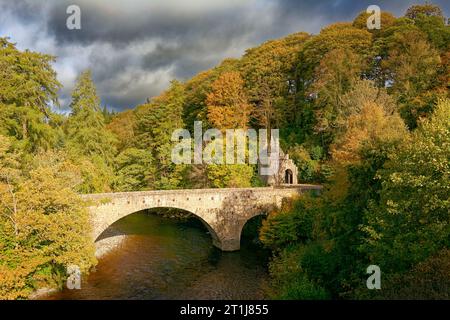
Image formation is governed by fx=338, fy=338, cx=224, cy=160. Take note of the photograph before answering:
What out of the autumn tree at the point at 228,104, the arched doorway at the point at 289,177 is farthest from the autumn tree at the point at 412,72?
the autumn tree at the point at 228,104

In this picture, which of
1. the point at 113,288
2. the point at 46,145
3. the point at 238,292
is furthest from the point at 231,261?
the point at 46,145

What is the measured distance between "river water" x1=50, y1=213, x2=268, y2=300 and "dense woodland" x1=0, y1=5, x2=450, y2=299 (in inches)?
75.0

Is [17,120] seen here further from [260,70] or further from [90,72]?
[260,70]

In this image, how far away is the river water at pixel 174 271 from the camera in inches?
879

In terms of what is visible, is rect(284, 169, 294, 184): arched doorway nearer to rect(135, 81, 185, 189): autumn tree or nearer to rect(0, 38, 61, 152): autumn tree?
rect(135, 81, 185, 189): autumn tree

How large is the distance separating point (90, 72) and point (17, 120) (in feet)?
48.3

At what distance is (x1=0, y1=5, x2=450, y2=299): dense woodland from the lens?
1466cm

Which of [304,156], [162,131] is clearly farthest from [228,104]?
[304,156]

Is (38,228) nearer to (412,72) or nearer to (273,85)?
(412,72)

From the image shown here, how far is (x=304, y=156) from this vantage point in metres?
40.9

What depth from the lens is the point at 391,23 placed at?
4238 cm

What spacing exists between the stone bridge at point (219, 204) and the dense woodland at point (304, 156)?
8.30 ft

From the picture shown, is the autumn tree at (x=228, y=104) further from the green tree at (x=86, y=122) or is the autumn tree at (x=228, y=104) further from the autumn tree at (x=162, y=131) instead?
the green tree at (x=86, y=122)

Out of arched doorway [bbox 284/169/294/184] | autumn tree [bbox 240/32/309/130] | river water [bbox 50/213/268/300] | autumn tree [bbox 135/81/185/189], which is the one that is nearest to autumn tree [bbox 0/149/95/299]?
river water [bbox 50/213/268/300]
